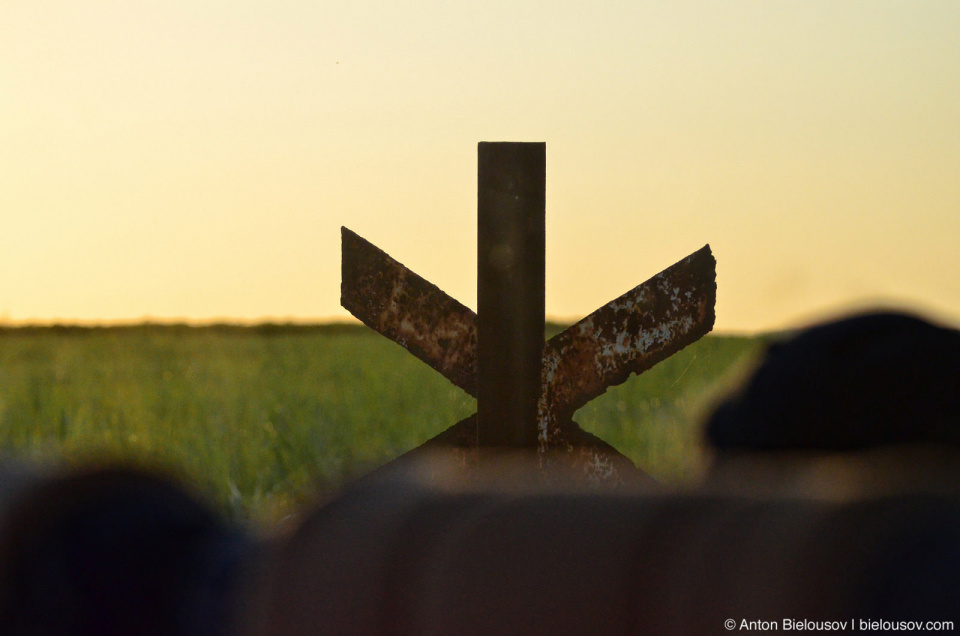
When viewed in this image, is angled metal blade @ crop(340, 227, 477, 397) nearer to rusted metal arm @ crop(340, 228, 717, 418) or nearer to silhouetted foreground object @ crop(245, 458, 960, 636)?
rusted metal arm @ crop(340, 228, 717, 418)

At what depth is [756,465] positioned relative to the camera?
627mm

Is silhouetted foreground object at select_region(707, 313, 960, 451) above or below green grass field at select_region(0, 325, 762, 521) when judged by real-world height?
above

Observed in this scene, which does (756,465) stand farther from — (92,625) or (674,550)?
(92,625)

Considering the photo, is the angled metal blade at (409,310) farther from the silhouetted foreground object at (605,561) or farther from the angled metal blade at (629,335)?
the silhouetted foreground object at (605,561)

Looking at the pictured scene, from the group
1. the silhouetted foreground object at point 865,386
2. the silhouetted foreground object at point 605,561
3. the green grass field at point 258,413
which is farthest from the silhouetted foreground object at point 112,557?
the green grass field at point 258,413

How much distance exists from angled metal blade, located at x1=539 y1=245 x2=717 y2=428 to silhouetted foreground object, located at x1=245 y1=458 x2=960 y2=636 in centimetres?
246

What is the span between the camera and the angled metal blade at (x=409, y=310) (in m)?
3.12

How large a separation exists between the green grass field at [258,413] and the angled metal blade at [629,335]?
49 centimetres

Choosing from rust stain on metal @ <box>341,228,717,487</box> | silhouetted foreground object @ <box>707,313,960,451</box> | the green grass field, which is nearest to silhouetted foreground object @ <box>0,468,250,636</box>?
silhouetted foreground object @ <box>707,313,960,451</box>

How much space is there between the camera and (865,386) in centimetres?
91

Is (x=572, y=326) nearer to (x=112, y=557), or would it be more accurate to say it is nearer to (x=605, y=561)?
(x=112, y=557)

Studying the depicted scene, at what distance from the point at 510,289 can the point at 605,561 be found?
249 centimetres

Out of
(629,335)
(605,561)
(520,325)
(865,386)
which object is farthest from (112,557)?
(629,335)

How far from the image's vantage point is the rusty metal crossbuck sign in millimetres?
3057
